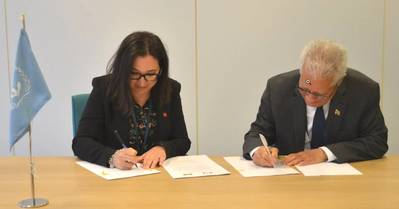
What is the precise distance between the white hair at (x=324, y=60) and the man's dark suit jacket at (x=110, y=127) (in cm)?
76

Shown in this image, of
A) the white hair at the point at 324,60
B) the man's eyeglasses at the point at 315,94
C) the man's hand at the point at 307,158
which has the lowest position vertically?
the man's hand at the point at 307,158

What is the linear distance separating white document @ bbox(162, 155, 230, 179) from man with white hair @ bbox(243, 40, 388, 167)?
0.21m

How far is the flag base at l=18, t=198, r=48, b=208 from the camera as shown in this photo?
1828 millimetres

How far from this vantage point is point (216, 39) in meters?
3.90

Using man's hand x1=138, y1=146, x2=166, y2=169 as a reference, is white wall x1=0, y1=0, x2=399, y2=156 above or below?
above

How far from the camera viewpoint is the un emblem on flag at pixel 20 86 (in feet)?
5.96

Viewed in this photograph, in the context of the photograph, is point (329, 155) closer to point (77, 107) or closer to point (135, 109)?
point (135, 109)

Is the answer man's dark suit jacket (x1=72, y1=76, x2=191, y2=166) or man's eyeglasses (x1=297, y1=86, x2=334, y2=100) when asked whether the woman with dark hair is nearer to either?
man's dark suit jacket (x1=72, y1=76, x2=191, y2=166)

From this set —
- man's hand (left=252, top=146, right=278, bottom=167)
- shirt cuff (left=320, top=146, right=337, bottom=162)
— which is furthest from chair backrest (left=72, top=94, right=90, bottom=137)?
shirt cuff (left=320, top=146, right=337, bottom=162)

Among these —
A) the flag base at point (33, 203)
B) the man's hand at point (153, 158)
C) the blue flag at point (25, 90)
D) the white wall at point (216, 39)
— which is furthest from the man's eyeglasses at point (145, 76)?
the white wall at point (216, 39)

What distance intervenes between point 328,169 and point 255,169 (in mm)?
340

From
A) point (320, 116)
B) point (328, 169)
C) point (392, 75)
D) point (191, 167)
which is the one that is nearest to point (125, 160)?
point (191, 167)

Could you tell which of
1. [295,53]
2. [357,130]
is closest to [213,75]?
[295,53]

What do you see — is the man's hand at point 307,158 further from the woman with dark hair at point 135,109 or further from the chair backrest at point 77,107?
the chair backrest at point 77,107
